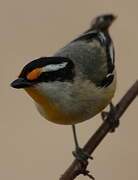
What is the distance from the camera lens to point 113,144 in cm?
642

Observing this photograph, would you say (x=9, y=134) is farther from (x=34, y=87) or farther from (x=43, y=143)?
(x=34, y=87)

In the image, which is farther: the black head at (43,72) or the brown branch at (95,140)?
the black head at (43,72)

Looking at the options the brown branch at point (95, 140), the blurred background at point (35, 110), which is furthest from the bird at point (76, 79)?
the blurred background at point (35, 110)

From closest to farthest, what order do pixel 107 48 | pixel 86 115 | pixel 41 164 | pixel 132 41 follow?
pixel 86 115, pixel 107 48, pixel 41 164, pixel 132 41

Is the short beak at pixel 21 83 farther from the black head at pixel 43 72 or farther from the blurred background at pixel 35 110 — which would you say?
the blurred background at pixel 35 110

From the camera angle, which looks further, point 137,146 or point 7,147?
point 7,147

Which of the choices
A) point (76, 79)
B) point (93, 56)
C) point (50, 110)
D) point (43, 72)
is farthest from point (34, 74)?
point (93, 56)

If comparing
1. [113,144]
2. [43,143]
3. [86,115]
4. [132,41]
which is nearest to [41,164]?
[43,143]

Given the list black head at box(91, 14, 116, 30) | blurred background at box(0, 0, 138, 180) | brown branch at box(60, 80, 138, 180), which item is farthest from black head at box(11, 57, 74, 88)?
blurred background at box(0, 0, 138, 180)

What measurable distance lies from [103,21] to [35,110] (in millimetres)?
2459

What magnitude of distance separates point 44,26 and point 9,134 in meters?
1.97

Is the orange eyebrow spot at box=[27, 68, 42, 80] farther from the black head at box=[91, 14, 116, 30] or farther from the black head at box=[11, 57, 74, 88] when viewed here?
the black head at box=[91, 14, 116, 30]

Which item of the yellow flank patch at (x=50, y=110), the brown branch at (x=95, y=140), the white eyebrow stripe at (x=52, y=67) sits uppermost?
the white eyebrow stripe at (x=52, y=67)

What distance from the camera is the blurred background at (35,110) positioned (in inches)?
251
